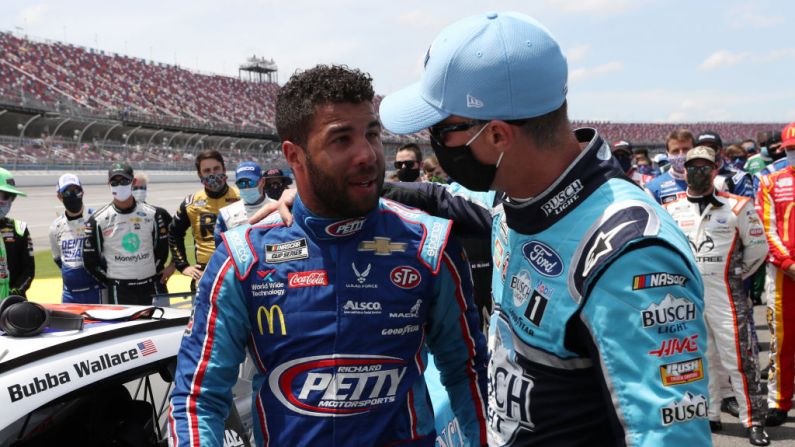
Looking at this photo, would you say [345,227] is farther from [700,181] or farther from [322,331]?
[700,181]

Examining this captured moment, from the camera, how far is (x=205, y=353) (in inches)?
67.4

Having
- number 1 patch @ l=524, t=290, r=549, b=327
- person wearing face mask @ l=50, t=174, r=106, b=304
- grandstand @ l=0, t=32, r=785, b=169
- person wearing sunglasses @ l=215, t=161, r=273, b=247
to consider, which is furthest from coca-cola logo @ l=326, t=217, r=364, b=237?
grandstand @ l=0, t=32, r=785, b=169

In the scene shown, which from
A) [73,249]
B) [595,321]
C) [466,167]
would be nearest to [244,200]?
[73,249]

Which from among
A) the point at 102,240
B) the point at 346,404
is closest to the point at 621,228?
the point at 346,404

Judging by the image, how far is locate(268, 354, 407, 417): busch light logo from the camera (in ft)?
5.64

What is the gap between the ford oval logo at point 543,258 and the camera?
126 centimetres

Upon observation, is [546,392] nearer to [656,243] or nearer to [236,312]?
[656,243]

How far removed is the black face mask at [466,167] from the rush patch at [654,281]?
1.51ft

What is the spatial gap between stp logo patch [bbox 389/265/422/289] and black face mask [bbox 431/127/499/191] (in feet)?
1.22

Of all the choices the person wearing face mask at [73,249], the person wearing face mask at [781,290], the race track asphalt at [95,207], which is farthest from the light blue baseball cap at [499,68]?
the person wearing face mask at [73,249]

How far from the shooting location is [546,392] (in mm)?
1326

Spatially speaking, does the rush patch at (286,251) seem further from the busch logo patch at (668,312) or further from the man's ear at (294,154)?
the busch logo patch at (668,312)

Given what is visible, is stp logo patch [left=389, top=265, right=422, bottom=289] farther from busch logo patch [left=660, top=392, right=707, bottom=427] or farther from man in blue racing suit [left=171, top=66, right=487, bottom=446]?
busch logo patch [left=660, top=392, right=707, bottom=427]

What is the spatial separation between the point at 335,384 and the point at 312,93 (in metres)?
→ 0.85
